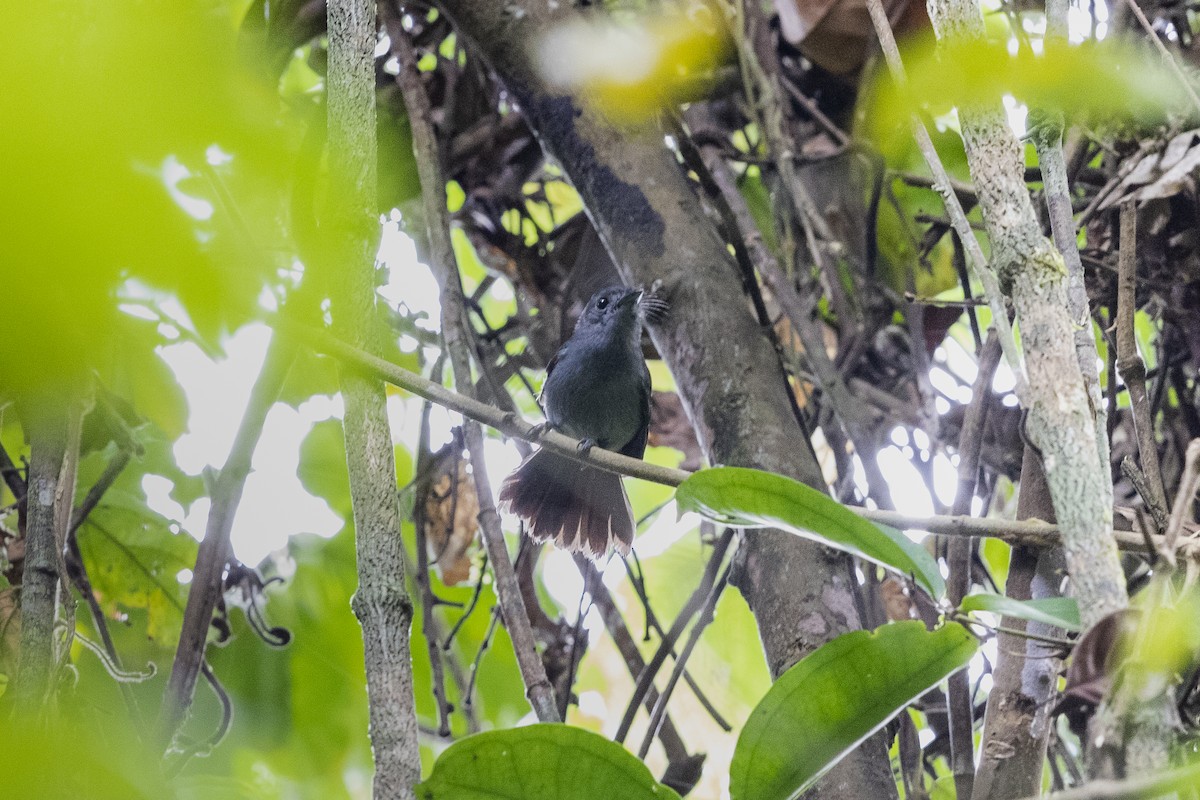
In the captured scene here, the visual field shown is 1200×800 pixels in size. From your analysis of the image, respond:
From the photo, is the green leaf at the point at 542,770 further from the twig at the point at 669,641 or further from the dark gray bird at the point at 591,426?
the dark gray bird at the point at 591,426

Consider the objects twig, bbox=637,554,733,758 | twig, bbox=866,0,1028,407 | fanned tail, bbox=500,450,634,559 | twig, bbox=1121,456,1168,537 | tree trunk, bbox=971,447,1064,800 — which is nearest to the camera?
twig, bbox=866,0,1028,407

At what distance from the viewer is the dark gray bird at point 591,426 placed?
3.65m

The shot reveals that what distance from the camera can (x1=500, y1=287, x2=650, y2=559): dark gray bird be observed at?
3.65m

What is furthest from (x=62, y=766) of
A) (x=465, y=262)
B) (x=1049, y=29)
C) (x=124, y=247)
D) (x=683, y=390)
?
(x=465, y=262)

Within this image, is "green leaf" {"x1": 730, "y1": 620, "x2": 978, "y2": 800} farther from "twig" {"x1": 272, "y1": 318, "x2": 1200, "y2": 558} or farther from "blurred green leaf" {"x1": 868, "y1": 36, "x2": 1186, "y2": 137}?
"blurred green leaf" {"x1": 868, "y1": 36, "x2": 1186, "y2": 137}

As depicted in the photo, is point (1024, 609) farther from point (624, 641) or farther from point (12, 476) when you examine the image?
point (12, 476)

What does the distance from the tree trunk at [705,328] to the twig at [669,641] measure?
0.34 metres

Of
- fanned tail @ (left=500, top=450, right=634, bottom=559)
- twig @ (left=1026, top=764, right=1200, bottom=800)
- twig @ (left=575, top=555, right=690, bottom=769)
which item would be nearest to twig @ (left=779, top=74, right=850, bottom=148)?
fanned tail @ (left=500, top=450, right=634, bottom=559)

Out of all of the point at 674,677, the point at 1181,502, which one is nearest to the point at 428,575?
the point at 674,677

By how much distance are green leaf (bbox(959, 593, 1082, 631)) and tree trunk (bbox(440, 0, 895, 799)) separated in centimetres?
73

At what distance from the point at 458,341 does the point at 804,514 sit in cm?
152

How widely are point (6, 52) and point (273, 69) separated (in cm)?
272

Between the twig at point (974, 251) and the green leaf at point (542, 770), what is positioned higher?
the twig at point (974, 251)

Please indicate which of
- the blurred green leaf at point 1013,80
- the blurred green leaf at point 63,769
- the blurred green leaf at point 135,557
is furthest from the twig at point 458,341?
the blurred green leaf at point 1013,80
